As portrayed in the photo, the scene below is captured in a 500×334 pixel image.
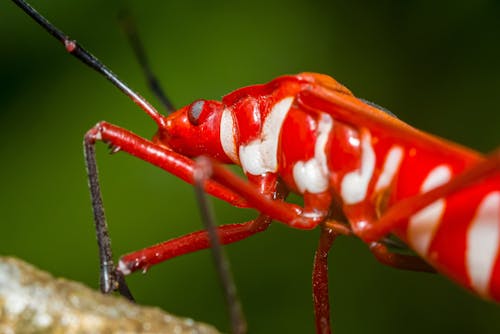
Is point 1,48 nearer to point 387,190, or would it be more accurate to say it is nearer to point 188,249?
point 188,249

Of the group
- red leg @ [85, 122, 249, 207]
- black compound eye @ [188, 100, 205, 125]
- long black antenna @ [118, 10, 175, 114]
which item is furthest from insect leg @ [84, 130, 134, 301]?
long black antenna @ [118, 10, 175, 114]

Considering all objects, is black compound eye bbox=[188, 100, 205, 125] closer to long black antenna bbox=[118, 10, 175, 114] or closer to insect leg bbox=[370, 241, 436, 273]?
long black antenna bbox=[118, 10, 175, 114]

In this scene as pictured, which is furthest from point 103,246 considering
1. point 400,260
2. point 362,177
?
point 400,260

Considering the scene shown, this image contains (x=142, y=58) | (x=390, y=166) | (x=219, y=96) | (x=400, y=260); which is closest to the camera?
(x=390, y=166)

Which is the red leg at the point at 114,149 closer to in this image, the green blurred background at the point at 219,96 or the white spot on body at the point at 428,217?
the white spot on body at the point at 428,217

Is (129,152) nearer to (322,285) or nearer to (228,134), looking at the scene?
(228,134)

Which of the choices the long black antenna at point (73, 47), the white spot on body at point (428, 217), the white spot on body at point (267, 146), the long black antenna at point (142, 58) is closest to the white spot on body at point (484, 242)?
the white spot on body at point (428, 217)
